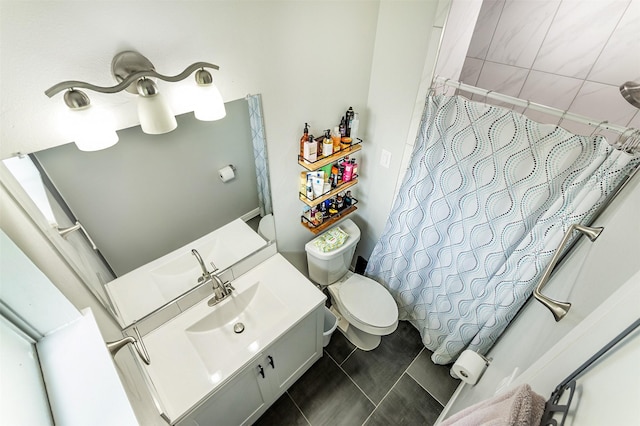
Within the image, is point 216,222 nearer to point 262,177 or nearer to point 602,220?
point 262,177

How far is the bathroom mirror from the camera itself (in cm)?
91

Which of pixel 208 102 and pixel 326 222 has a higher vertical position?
pixel 208 102

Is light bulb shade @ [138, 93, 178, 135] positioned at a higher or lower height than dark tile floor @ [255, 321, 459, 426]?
higher

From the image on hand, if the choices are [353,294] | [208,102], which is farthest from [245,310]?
[208,102]

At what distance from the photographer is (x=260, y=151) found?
53.5 inches

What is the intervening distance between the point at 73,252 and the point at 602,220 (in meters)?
1.83

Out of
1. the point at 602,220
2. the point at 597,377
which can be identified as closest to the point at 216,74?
the point at 597,377

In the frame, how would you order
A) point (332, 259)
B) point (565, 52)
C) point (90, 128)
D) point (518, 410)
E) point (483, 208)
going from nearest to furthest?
1. point (518, 410)
2. point (90, 128)
3. point (483, 208)
4. point (565, 52)
5. point (332, 259)

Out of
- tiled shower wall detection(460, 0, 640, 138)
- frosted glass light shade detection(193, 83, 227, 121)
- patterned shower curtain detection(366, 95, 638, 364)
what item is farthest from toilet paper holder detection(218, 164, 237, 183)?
tiled shower wall detection(460, 0, 640, 138)

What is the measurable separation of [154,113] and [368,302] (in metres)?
1.59

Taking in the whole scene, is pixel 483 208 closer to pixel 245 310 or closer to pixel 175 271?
pixel 245 310

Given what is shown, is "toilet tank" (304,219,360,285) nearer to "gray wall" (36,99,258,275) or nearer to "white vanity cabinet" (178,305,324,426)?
"white vanity cabinet" (178,305,324,426)

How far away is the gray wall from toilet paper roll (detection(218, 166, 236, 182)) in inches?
1.0

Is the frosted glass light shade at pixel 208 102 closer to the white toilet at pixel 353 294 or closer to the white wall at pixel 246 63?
the white wall at pixel 246 63
